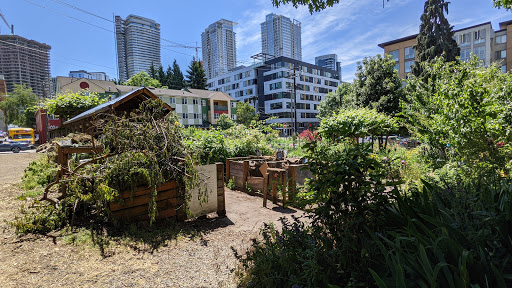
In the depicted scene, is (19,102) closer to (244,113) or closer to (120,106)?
(244,113)

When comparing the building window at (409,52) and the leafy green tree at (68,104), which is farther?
the building window at (409,52)

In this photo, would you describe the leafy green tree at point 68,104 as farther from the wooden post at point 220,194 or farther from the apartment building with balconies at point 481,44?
the apartment building with balconies at point 481,44

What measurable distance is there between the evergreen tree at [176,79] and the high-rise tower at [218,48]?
16.0 metres

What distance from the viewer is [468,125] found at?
480 cm

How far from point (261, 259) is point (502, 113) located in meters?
4.91

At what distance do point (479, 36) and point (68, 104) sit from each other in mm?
57946

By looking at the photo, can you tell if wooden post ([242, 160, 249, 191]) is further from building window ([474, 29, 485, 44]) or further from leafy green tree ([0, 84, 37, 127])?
leafy green tree ([0, 84, 37, 127])

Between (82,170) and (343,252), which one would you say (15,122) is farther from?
(343,252)

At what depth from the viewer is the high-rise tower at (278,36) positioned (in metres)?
67.1

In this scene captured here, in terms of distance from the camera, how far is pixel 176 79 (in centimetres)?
5869

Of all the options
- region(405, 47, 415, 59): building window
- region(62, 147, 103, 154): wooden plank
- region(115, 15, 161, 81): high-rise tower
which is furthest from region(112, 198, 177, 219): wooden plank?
region(405, 47, 415, 59): building window

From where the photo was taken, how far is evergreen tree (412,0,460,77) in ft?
86.2

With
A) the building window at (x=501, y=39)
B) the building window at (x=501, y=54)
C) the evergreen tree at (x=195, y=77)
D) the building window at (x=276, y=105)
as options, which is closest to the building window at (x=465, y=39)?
the building window at (x=501, y=39)

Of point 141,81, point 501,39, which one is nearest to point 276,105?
point 141,81
